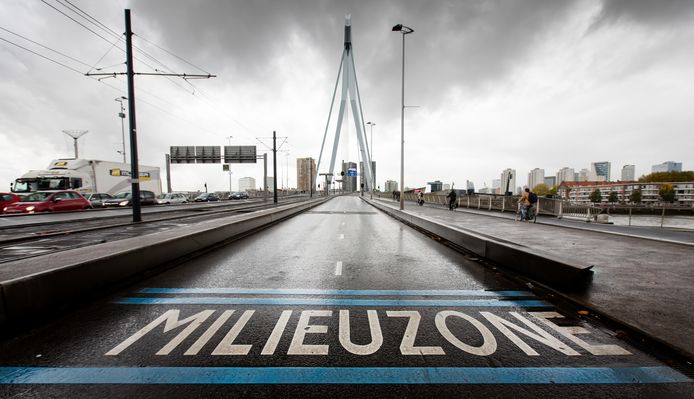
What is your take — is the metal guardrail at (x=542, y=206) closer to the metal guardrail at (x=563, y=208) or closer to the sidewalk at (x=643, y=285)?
the metal guardrail at (x=563, y=208)

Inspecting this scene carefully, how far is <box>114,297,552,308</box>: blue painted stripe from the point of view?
426cm

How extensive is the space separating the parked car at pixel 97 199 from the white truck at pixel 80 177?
1236 millimetres

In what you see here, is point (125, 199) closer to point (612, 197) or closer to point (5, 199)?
point (5, 199)

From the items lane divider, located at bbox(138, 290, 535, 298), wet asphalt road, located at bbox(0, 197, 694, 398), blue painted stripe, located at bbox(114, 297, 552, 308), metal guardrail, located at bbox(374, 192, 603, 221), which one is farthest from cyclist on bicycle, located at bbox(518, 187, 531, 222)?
blue painted stripe, located at bbox(114, 297, 552, 308)

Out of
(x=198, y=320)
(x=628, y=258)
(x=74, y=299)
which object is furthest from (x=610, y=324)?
(x=74, y=299)

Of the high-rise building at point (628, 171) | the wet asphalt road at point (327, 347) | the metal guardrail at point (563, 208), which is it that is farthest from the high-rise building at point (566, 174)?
the wet asphalt road at point (327, 347)

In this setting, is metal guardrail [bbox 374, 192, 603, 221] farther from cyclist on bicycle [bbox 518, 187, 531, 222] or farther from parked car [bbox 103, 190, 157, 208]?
parked car [bbox 103, 190, 157, 208]

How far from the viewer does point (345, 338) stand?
3248mm

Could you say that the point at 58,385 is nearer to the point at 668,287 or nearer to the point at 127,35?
the point at 668,287

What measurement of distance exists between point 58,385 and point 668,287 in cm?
788

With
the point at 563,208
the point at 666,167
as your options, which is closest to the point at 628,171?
the point at 666,167

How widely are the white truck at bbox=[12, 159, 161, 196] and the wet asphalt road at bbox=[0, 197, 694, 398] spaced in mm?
23126

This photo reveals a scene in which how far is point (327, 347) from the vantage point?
3059mm

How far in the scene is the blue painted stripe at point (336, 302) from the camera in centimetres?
426
